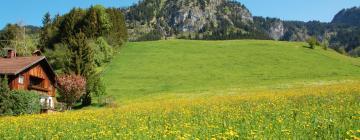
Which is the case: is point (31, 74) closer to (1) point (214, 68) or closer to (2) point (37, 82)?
(2) point (37, 82)

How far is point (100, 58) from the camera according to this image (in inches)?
3504

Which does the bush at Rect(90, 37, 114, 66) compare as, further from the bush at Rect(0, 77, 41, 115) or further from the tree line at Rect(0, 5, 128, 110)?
the bush at Rect(0, 77, 41, 115)

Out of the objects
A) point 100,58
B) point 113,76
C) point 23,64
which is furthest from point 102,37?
point 23,64

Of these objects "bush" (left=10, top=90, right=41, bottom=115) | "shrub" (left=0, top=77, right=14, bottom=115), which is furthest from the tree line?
"shrub" (left=0, top=77, right=14, bottom=115)

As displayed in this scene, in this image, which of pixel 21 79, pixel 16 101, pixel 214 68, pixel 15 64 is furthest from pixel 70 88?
pixel 214 68

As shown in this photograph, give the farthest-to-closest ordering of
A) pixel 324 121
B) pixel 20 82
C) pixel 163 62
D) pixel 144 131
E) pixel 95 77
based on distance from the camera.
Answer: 1. pixel 163 62
2. pixel 95 77
3. pixel 20 82
4. pixel 144 131
5. pixel 324 121

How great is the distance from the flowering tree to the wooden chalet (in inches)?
77.7

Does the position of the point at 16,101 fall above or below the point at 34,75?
below

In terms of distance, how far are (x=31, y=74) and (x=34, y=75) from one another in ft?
2.34

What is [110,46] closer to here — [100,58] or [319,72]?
[100,58]

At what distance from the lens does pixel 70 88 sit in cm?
5444

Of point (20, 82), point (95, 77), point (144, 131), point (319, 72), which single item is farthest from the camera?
point (319, 72)

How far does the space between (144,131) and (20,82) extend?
42.5 m

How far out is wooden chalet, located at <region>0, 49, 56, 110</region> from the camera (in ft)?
170
